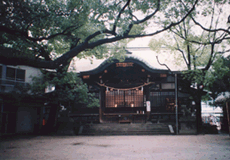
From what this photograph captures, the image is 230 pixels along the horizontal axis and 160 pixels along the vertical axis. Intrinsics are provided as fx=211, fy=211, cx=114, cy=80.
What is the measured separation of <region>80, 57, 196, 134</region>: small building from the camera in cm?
2000

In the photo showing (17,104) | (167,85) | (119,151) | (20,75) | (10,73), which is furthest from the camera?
(167,85)

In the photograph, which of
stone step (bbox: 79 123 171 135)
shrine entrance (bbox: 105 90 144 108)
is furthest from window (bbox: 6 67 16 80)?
shrine entrance (bbox: 105 90 144 108)

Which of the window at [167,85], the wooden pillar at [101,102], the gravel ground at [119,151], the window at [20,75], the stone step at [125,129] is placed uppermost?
the window at [20,75]

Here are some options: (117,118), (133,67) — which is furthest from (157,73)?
(117,118)

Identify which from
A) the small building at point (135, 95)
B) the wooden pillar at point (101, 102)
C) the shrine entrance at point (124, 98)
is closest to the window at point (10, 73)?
the small building at point (135, 95)

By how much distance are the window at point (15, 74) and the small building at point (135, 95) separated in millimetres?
5899

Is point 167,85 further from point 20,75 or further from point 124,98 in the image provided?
point 20,75

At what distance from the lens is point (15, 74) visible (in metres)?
19.8

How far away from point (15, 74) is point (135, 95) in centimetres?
1174

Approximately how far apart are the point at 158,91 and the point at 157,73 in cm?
Answer: 255

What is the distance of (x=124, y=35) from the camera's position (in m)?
7.52

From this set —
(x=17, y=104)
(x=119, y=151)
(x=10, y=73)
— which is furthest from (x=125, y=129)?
(x=10, y=73)

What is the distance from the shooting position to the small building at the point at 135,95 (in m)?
20.0

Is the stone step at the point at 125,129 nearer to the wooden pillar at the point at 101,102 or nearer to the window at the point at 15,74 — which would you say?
the wooden pillar at the point at 101,102
